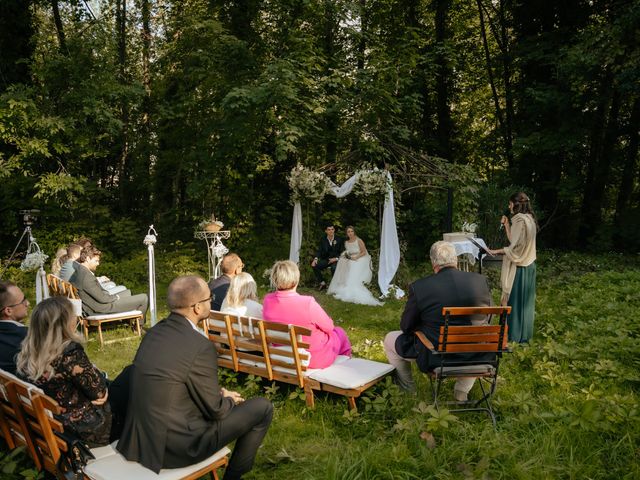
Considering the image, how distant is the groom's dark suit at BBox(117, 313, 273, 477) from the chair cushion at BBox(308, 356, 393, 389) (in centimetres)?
134

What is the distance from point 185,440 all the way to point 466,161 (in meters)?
19.4

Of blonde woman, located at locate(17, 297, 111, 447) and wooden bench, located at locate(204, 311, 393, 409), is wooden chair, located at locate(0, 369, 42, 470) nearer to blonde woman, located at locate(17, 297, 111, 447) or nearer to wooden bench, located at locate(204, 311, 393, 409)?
blonde woman, located at locate(17, 297, 111, 447)

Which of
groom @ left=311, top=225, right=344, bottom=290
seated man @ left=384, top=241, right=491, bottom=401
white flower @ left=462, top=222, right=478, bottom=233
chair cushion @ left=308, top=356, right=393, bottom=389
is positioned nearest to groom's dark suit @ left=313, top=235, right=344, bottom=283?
groom @ left=311, top=225, right=344, bottom=290

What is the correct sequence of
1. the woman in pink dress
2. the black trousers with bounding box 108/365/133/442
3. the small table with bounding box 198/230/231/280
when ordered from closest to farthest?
the black trousers with bounding box 108/365/133/442, the woman in pink dress, the small table with bounding box 198/230/231/280

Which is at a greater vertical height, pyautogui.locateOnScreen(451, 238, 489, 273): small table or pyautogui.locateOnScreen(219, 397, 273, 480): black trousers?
pyautogui.locateOnScreen(451, 238, 489, 273): small table

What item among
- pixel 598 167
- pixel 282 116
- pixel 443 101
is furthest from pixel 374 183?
pixel 443 101

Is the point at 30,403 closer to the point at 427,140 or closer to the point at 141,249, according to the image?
the point at 141,249

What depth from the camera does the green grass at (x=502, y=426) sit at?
2992mm

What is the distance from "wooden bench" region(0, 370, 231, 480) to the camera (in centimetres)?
250

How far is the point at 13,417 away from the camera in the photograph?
3021 millimetres

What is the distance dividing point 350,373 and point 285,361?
1.82 ft

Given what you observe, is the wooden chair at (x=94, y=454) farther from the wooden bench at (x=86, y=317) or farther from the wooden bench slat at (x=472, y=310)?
the wooden bench at (x=86, y=317)

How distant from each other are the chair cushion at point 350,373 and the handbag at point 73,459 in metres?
1.81

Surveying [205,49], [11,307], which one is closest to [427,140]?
[205,49]
